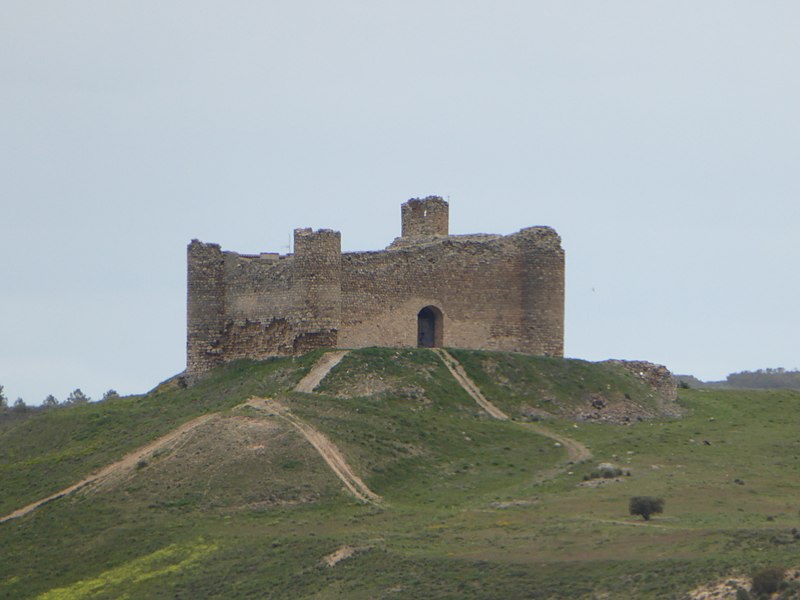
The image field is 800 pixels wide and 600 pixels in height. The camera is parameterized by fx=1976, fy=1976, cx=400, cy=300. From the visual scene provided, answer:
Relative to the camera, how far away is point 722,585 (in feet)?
120

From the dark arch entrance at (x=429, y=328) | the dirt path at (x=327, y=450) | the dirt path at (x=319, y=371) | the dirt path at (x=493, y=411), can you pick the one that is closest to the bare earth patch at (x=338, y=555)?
the dirt path at (x=327, y=450)

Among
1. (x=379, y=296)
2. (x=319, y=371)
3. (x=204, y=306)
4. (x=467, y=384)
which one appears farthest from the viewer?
(x=204, y=306)

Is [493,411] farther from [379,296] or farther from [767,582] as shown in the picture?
[767,582]

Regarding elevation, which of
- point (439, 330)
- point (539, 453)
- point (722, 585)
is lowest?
point (722, 585)

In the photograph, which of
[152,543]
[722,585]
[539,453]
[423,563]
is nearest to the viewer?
[722,585]

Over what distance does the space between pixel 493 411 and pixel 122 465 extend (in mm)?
10886

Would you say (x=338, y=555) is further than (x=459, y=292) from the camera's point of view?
No

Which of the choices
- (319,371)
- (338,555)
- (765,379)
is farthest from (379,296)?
(765,379)

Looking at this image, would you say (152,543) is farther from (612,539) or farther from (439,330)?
(439,330)

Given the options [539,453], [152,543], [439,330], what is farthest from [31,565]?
[439,330]

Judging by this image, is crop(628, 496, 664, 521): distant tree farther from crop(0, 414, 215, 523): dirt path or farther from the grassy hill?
Result: crop(0, 414, 215, 523): dirt path

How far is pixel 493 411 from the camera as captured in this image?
55281 mm

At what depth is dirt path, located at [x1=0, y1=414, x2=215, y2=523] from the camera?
49.6 m

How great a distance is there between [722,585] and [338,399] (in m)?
18.6
